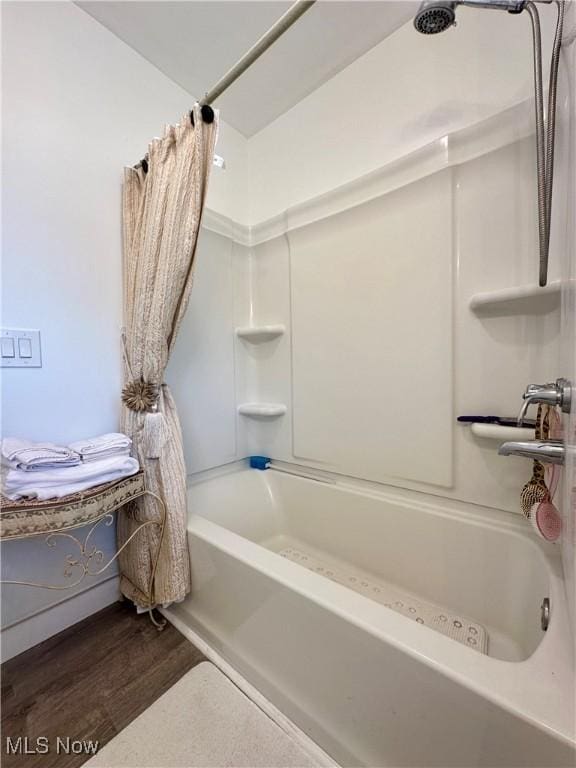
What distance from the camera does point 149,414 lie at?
117cm

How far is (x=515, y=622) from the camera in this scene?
102 cm

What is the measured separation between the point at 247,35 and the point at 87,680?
262 cm

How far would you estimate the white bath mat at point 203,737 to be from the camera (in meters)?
0.80

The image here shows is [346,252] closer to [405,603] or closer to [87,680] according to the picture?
[405,603]

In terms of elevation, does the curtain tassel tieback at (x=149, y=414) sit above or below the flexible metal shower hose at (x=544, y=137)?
below

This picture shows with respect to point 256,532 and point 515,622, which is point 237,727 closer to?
point 256,532

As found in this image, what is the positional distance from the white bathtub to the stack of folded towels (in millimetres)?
396

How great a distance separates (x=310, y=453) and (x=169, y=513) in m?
0.79

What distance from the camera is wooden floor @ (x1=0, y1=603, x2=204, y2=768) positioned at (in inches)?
33.9

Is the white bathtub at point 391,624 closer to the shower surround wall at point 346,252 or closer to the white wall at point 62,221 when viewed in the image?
the shower surround wall at point 346,252

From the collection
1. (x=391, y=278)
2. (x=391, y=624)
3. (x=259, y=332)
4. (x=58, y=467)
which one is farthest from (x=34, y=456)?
(x=391, y=278)

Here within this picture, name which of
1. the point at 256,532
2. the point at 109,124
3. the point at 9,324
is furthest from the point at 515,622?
the point at 109,124

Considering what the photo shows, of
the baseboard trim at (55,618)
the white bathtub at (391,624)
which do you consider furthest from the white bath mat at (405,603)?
the baseboard trim at (55,618)

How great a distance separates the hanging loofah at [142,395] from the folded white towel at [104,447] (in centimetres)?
13
